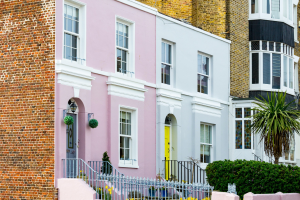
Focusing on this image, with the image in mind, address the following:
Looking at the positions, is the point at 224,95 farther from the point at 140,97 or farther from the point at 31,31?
the point at 31,31

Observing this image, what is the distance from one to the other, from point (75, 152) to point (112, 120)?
1811 millimetres

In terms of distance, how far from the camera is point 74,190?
51.9 ft

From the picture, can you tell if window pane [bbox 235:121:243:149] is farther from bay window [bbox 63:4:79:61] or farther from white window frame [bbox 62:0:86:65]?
bay window [bbox 63:4:79:61]

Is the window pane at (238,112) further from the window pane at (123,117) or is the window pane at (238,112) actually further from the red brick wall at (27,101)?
the red brick wall at (27,101)

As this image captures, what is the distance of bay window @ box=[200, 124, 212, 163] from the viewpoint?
23.3m

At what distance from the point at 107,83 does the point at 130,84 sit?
1.07 meters

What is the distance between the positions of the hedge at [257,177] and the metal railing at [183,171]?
4.00 meters

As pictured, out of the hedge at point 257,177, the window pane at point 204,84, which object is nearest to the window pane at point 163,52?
the window pane at point 204,84

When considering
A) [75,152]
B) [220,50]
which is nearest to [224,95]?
[220,50]

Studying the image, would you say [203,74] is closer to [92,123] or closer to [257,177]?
[92,123]

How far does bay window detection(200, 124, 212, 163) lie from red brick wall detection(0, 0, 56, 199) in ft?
28.4

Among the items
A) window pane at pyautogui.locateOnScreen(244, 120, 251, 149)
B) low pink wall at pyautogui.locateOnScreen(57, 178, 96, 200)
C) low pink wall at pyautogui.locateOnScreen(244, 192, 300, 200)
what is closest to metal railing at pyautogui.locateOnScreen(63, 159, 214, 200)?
low pink wall at pyautogui.locateOnScreen(57, 178, 96, 200)

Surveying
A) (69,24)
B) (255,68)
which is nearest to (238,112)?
(255,68)

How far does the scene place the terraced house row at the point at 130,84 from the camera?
1652cm
